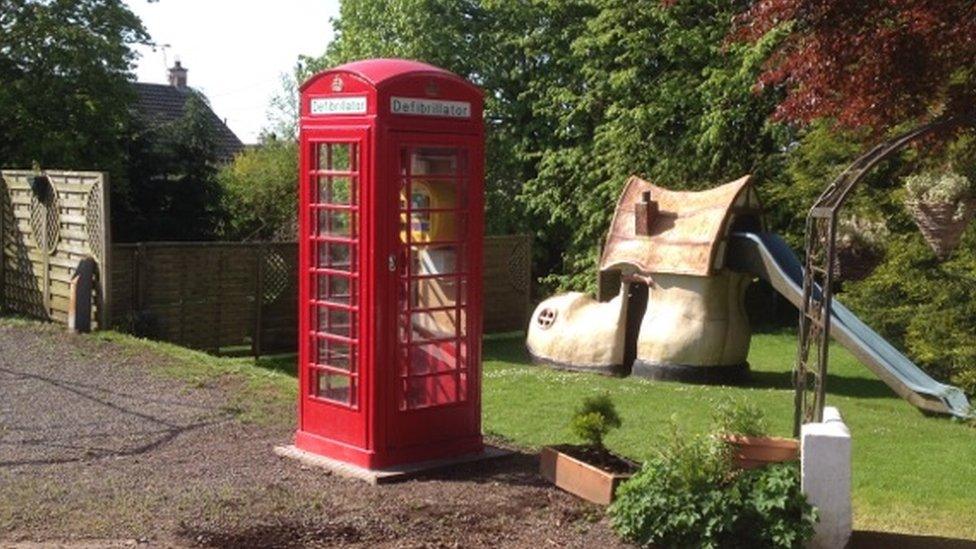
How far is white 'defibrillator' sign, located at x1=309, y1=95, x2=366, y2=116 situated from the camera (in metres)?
8.24

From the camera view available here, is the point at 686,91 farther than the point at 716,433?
Yes

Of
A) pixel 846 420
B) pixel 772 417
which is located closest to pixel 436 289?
pixel 772 417

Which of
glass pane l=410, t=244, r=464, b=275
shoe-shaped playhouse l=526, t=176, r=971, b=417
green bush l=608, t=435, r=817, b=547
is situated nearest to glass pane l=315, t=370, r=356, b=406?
glass pane l=410, t=244, r=464, b=275

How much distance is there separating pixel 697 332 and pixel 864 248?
3880 millimetres

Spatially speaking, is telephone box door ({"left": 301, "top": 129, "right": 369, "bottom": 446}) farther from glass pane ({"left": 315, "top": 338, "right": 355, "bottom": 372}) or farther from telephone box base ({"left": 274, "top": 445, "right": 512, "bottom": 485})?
telephone box base ({"left": 274, "top": 445, "right": 512, "bottom": 485})

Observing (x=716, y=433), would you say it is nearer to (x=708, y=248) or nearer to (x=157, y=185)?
(x=708, y=248)

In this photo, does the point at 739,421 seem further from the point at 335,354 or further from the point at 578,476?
the point at 335,354

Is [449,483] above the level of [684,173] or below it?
below

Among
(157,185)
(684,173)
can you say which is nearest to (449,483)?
(684,173)

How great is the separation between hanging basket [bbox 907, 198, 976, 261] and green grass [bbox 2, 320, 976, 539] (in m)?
1.73

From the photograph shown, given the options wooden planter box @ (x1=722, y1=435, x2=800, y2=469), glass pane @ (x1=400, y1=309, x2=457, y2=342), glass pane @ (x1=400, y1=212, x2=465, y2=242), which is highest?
glass pane @ (x1=400, y1=212, x2=465, y2=242)

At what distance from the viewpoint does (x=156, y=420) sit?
33.7 ft

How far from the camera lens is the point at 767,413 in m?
12.3

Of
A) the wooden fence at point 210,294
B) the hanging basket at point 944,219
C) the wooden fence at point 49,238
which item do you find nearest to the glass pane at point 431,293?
the hanging basket at point 944,219
